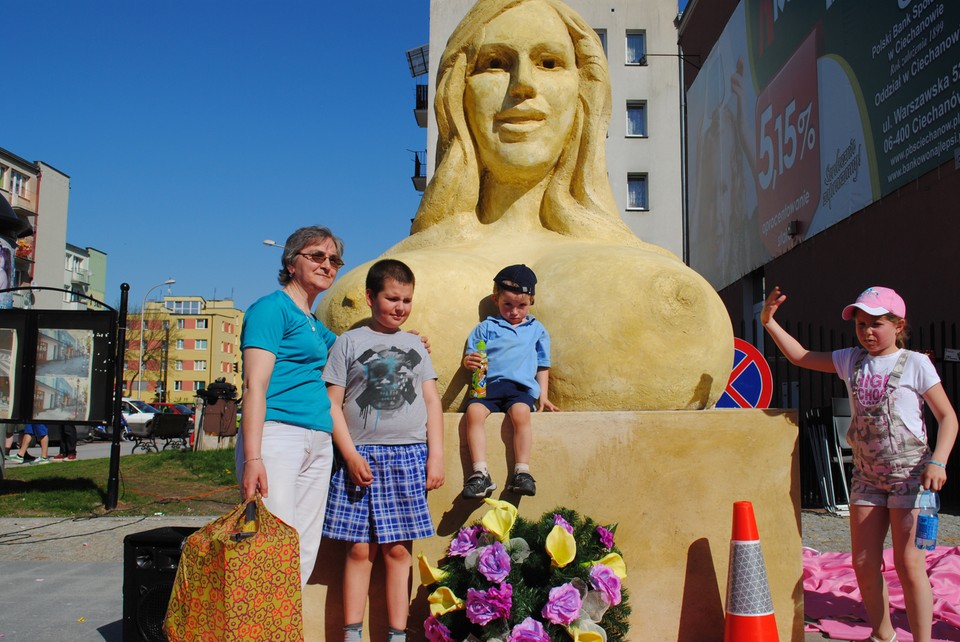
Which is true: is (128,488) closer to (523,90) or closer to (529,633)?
(523,90)

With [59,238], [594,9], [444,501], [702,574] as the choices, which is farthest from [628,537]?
[59,238]

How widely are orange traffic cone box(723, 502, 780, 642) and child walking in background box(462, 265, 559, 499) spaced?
84 cm

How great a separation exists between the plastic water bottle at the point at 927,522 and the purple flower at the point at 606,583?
121 centimetres

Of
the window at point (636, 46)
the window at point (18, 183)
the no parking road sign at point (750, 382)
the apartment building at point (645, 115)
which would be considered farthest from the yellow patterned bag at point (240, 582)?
the window at point (18, 183)

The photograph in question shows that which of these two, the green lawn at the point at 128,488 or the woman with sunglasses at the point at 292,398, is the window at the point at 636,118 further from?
the woman with sunglasses at the point at 292,398

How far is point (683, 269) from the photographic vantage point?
3.95m

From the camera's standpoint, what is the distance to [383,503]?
10.3 ft

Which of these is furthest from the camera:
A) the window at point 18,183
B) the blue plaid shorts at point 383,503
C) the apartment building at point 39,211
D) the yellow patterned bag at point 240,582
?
the window at point 18,183

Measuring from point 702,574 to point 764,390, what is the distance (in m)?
2.39

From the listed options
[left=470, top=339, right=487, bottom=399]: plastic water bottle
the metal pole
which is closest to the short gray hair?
[left=470, top=339, right=487, bottom=399]: plastic water bottle

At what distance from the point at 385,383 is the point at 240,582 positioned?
2.93ft

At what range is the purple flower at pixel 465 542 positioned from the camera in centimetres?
327

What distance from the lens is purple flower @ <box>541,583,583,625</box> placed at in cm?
304

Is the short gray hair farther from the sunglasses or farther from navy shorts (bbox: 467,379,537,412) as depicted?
navy shorts (bbox: 467,379,537,412)
